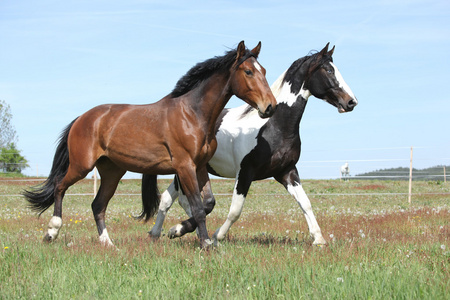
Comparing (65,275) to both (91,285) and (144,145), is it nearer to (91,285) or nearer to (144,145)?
(91,285)

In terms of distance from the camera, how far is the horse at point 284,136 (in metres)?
6.63

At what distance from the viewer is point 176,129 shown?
613 cm

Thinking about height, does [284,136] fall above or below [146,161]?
above

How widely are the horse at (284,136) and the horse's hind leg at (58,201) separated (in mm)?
1659

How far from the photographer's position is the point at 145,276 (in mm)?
4320

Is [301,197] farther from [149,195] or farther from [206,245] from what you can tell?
[149,195]

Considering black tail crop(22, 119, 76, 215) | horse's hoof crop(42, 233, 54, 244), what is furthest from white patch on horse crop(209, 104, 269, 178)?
horse's hoof crop(42, 233, 54, 244)

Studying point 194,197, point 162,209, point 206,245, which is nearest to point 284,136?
point 194,197

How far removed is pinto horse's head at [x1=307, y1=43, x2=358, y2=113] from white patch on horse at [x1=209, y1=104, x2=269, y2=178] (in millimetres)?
877

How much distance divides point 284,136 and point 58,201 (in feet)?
11.6

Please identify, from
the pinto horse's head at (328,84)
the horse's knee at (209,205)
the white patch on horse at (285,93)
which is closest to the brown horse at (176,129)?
the horse's knee at (209,205)

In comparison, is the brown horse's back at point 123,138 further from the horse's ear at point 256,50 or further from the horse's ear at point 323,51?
the horse's ear at point 323,51

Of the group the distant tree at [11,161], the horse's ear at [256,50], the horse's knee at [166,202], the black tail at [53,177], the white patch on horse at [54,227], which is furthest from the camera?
the distant tree at [11,161]

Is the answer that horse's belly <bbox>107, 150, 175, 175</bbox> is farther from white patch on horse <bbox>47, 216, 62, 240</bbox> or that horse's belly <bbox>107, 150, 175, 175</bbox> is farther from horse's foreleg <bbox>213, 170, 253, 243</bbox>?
white patch on horse <bbox>47, 216, 62, 240</bbox>
